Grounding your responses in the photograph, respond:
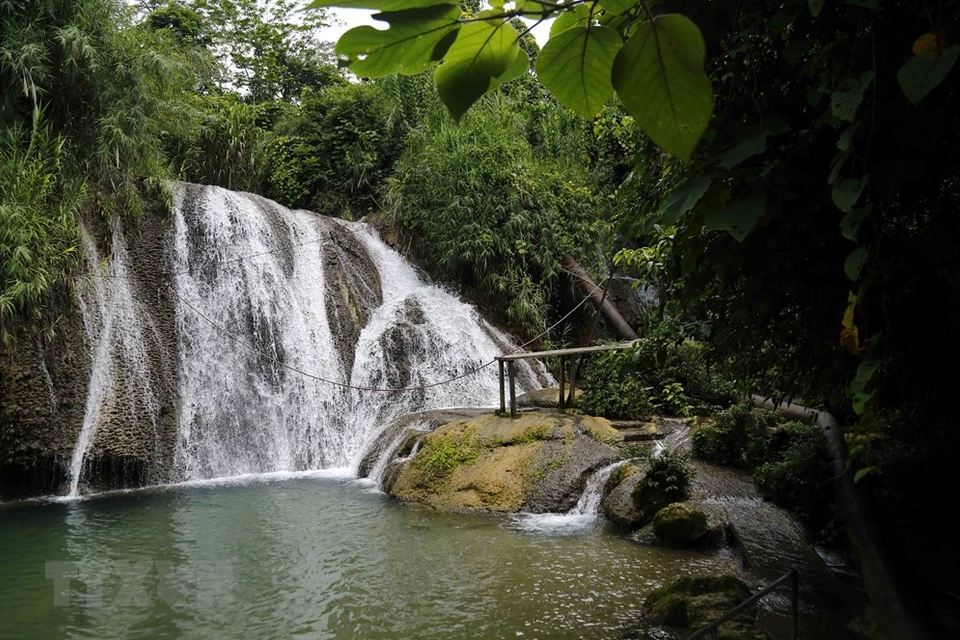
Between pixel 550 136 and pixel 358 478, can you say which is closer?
pixel 358 478

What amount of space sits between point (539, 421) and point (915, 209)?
739 centimetres

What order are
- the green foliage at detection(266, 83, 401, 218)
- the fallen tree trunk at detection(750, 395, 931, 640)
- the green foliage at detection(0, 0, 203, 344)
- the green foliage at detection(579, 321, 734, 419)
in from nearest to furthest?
the fallen tree trunk at detection(750, 395, 931, 640), the green foliage at detection(0, 0, 203, 344), the green foliage at detection(579, 321, 734, 419), the green foliage at detection(266, 83, 401, 218)

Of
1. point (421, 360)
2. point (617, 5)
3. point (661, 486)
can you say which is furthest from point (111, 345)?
point (617, 5)

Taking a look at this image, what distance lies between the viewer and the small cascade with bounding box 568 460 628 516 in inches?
289

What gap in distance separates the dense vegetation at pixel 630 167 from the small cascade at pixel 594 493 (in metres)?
1.29

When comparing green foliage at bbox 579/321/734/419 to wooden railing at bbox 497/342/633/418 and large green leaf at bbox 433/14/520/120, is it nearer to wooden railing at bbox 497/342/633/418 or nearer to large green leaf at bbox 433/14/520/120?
wooden railing at bbox 497/342/633/418

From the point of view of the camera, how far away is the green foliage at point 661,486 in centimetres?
674

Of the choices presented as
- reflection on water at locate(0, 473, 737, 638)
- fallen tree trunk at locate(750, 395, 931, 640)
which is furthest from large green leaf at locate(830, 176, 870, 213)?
reflection on water at locate(0, 473, 737, 638)

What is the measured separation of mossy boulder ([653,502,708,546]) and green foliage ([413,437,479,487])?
2716mm

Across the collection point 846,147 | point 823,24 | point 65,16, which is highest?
point 65,16

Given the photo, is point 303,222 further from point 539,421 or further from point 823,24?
point 823,24

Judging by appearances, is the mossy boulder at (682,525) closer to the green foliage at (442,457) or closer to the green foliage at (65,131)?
the green foliage at (442,457)

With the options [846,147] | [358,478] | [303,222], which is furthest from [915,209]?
[303,222]

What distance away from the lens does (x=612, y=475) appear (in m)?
7.48
